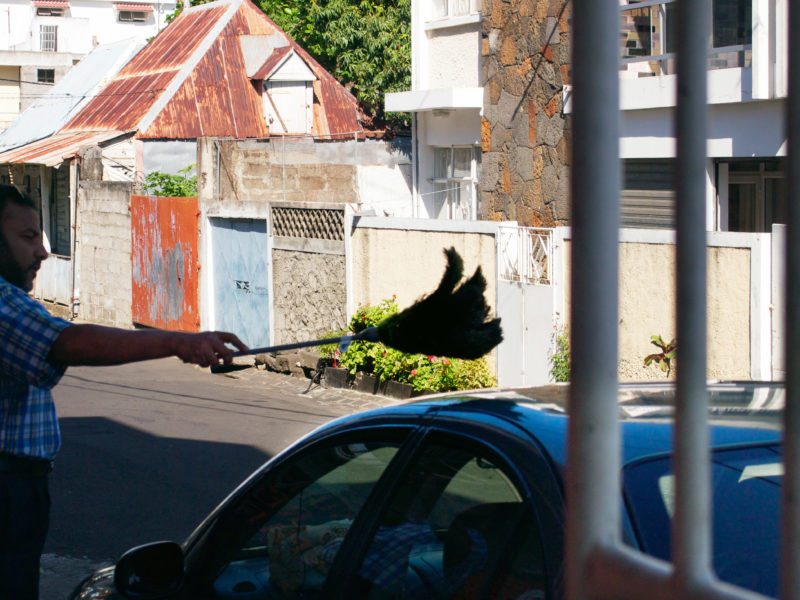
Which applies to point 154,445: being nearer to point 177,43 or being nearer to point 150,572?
point 150,572

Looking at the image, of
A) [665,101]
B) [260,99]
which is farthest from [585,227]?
[260,99]

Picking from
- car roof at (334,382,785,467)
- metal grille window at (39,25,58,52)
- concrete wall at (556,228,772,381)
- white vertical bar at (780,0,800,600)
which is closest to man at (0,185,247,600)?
car roof at (334,382,785,467)

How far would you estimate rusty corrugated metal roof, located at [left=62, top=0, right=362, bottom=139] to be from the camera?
20.7 meters

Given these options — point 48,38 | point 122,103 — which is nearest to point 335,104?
point 122,103

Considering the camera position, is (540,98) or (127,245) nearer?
(540,98)

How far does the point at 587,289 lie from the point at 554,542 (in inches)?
44.8

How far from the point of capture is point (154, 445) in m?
9.67

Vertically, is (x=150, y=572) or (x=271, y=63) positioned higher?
(x=271, y=63)

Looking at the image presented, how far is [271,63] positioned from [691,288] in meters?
22.1

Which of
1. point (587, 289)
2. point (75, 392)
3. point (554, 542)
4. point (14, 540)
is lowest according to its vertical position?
point (75, 392)

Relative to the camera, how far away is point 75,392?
42.3ft

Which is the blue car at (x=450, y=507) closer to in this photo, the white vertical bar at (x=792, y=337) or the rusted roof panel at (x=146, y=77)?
the white vertical bar at (x=792, y=337)

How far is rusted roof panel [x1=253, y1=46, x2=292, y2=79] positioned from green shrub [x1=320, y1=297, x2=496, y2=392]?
10.7 m

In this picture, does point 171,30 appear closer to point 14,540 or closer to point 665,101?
point 665,101
